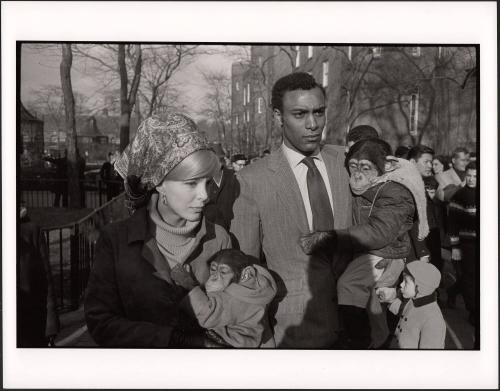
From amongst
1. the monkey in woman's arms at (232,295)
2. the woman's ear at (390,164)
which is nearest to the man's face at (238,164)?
the monkey in woman's arms at (232,295)

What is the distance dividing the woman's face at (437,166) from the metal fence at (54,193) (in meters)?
2.77

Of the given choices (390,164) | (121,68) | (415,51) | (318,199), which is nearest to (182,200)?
(318,199)

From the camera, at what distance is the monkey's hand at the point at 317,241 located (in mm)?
5145

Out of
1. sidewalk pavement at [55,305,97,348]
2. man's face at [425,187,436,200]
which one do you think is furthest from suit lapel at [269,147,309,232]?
sidewalk pavement at [55,305,97,348]

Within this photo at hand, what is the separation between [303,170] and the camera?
5.22 metres

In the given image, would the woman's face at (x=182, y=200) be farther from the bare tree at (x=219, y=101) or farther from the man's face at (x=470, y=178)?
the man's face at (x=470, y=178)

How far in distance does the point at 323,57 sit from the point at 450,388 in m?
3.08

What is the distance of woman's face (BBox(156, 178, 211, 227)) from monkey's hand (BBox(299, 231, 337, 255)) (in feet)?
2.95

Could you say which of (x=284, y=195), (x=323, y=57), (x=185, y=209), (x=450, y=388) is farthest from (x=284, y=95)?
(x=450, y=388)

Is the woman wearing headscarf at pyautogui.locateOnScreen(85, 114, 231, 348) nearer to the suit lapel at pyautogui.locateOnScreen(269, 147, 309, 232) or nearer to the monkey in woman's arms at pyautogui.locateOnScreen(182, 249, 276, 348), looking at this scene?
the monkey in woman's arms at pyautogui.locateOnScreen(182, 249, 276, 348)

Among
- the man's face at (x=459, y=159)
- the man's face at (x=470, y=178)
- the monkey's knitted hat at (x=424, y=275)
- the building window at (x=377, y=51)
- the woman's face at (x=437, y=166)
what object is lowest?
the monkey's knitted hat at (x=424, y=275)

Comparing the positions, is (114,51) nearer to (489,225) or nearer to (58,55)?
(58,55)

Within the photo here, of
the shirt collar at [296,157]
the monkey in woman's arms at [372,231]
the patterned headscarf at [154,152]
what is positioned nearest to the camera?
the patterned headscarf at [154,152]

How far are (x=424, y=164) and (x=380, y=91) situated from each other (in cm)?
75
